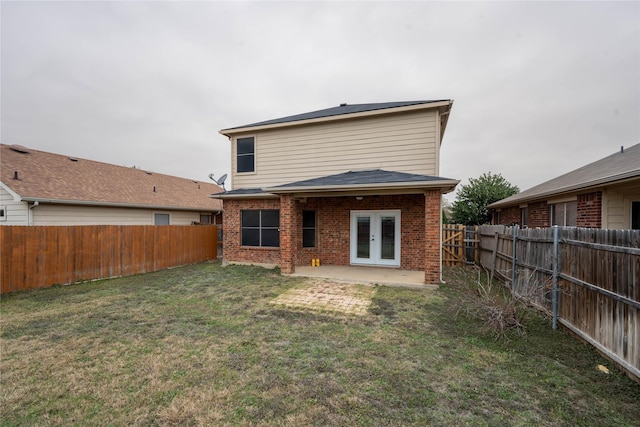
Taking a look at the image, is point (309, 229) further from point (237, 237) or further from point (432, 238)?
point (432, 238)

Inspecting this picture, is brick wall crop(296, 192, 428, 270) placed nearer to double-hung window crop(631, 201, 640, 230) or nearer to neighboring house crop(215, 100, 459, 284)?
neighboring house crop(215, 100, 459, 284)

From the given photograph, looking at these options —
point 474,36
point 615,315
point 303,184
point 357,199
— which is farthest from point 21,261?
point 474,36

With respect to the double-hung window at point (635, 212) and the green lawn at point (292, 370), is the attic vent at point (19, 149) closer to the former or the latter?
the green lawn at point (292, 370)

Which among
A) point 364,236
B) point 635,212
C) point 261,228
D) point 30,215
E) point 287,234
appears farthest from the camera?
point 261,228

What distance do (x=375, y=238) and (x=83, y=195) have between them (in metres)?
12.3

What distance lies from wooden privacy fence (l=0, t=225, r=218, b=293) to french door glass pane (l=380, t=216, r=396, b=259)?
8401 mm

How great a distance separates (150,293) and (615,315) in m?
8.94

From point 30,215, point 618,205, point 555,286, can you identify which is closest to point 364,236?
point 555,286

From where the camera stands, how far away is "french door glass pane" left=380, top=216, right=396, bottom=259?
9.58 m

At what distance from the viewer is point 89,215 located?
11.3 meters

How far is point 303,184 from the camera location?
856 centimetres

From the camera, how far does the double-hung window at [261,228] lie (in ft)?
34.0

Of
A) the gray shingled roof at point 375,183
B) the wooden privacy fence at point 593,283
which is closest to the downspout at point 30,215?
the gray shingled roof at point 375,183

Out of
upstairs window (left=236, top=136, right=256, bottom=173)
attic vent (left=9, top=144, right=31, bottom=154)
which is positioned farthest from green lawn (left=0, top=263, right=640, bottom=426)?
attic vent (left=9, top=144, right=31, bottom=154)
